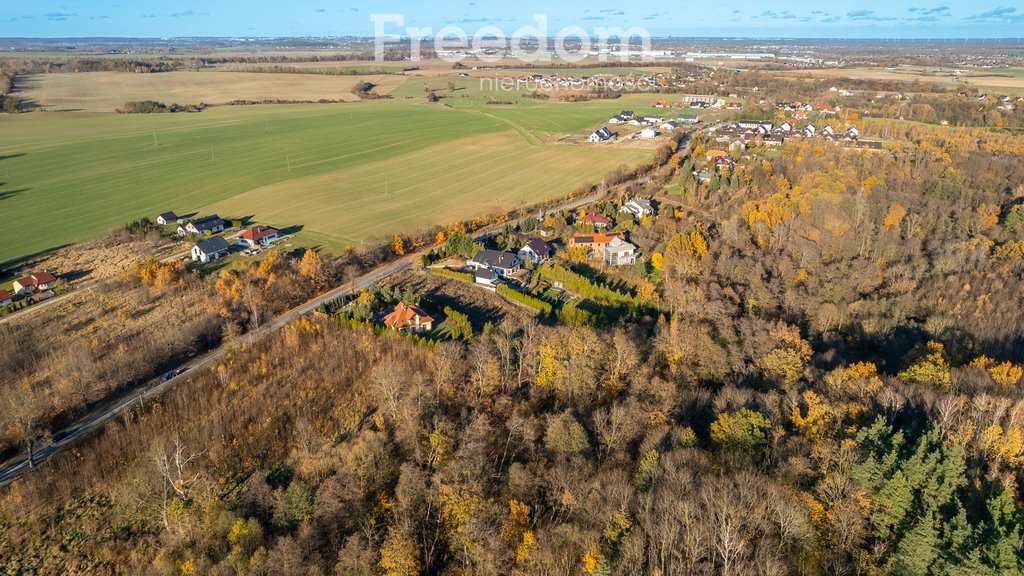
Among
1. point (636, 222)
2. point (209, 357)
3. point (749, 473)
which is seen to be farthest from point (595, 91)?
point (749, 473)

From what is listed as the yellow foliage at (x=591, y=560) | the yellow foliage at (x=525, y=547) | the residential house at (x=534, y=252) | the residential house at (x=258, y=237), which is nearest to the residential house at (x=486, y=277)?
the residential house at (x=534, y=252)

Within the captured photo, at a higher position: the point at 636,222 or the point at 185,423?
the point at 636,222

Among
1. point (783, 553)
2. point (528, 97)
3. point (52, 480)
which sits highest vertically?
point (528, 97)

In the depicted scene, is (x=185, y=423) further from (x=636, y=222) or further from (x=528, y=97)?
(x=528, y=97)

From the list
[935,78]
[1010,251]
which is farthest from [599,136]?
[935,78]

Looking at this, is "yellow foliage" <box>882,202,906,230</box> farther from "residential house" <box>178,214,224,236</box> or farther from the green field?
"residential house" <box>178,214,224,236</box>

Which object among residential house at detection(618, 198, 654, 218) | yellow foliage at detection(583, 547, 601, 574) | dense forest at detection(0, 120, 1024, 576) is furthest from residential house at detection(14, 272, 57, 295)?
residential house at detection(618, 198, 654, 218)
